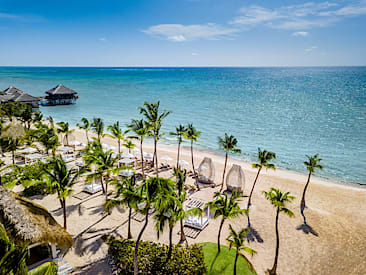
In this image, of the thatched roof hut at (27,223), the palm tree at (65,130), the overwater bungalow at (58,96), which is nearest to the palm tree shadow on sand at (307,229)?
the thatched roof hut at (27,223)

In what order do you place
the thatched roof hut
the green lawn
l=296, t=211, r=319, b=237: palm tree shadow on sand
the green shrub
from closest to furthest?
1. the thatched roof hut
2. the green shrub
3. the green lawn
4. l=296, t=211, r=319, b=237: palm tree shadow on sand

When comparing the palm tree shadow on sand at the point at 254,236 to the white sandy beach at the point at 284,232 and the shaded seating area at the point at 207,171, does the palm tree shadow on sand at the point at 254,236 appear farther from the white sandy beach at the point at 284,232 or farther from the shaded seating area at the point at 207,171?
the shaded seating area at the point at 207,171

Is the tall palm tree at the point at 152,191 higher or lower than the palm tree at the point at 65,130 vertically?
higher

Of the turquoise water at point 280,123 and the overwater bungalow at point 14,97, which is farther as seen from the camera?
the overwater bungalow at point 14,97

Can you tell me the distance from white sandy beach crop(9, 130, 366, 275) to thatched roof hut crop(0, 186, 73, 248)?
8.31ft

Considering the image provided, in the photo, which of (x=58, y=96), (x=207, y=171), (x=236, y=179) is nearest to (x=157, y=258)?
(x=236, y=179)

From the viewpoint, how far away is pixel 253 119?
2116 inches

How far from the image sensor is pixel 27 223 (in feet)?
32.1

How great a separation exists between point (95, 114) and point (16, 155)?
32.5m

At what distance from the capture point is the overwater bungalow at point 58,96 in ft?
212

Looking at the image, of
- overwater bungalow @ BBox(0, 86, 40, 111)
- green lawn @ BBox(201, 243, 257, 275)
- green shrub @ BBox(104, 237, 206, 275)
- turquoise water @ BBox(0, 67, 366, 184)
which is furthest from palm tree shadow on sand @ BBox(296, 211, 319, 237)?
overwater bungalow @ BBox(0, 86, 40, 111)

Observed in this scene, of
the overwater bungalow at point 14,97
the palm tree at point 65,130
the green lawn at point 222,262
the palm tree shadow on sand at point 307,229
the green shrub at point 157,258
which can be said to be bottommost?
the palm tree shadow on sand at point 307,229

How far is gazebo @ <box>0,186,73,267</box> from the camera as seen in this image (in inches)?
371

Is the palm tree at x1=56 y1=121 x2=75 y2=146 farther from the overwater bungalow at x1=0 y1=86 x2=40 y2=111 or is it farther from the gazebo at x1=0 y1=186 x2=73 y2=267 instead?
the overwater bungalow at x1=0 y1=86 x2=40 y2=111
